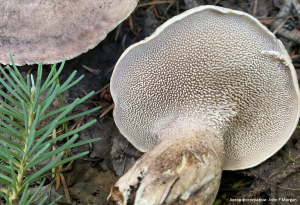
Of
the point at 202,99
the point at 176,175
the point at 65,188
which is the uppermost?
the point at 202,99

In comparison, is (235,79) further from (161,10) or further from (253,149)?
(161,10)

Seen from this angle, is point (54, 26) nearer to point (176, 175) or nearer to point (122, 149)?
point (122, 149)

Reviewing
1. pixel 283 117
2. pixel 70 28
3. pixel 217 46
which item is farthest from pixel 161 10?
pixel 283 117

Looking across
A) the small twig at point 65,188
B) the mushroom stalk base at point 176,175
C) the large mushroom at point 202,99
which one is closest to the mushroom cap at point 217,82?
the large mushroom at point 202,99

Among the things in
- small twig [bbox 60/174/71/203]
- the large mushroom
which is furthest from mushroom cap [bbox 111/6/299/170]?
small twig [bbox 60/174/71/203]

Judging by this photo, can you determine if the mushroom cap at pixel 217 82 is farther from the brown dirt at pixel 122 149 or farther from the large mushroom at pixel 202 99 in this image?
the brown dirt at pixel 122 149

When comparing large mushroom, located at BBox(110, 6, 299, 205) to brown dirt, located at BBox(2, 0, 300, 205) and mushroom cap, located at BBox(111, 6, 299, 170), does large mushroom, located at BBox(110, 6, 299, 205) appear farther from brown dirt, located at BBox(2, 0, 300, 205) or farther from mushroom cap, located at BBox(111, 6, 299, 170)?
brown dirt, located at BBox(2, 0, 300, 205)

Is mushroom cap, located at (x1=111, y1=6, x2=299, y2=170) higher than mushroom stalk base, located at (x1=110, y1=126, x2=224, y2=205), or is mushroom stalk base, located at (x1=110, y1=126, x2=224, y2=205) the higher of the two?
mushroom cap, located at (x1=111, y1=6, x2=299, y2=170)

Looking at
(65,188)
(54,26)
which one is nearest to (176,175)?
(65,188)
